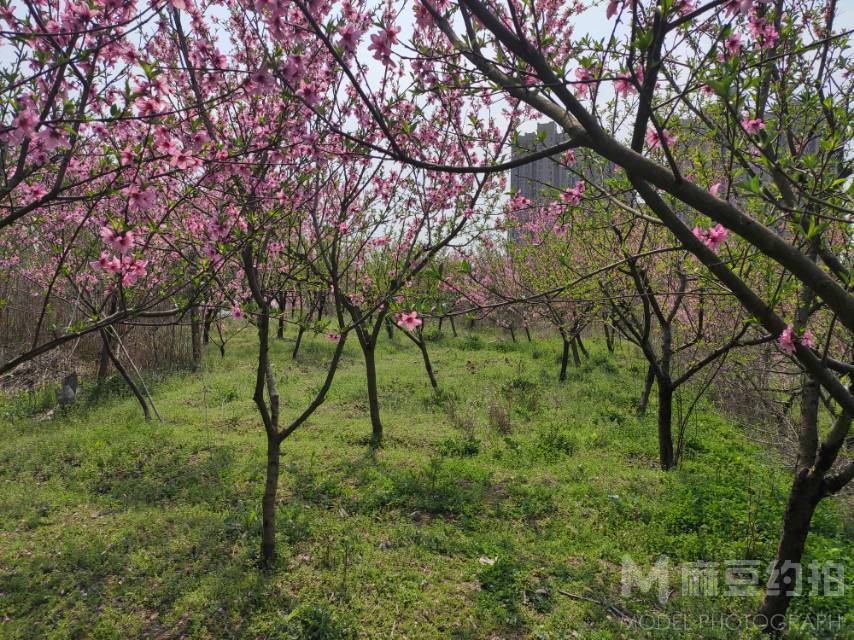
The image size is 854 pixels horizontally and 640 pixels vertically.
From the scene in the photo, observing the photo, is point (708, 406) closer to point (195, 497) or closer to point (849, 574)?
point (849, 574)

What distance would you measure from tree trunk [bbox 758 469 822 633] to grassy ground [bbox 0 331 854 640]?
185 mm

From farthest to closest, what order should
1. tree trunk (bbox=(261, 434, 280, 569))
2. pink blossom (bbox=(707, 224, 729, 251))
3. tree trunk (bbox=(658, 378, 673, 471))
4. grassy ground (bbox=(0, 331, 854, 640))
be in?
tree trunk (bbox=(658, 378, 673, 471)) → tree trunk (bbox=(261, 434, 280, 569)) → grassy ground (bbox=(0, 331, 854, 640)) → pink blossom (bbox=(707, 224, 729, 251))

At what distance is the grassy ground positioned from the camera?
12.2 feet

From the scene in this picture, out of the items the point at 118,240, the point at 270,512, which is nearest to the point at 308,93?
the point at 118,240

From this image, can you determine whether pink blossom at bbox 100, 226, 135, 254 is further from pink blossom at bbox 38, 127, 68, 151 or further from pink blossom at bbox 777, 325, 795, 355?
pink blossom at bbox 777, 325, 795, 355

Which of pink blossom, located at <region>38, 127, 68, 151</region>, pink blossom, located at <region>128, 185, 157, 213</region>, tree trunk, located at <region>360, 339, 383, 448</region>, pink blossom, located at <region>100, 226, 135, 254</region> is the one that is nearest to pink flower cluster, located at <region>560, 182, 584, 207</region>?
pink blossom, located at <region>128, 185, 157, 213</region>

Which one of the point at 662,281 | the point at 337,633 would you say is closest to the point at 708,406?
the point at 662,281

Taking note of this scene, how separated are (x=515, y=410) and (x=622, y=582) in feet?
16.6

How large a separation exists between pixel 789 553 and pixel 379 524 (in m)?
3.51

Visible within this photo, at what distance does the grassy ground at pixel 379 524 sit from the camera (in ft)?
12.2

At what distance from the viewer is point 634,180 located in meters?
2.09

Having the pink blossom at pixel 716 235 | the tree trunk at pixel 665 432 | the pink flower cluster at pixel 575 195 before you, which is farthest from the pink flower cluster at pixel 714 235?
the tree trunk at pixel 665 432

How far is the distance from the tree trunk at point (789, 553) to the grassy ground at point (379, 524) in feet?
0.61

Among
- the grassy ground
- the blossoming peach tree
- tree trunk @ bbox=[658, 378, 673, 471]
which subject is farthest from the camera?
tree trunk @ bbox=[658, 378, 673, 471]
